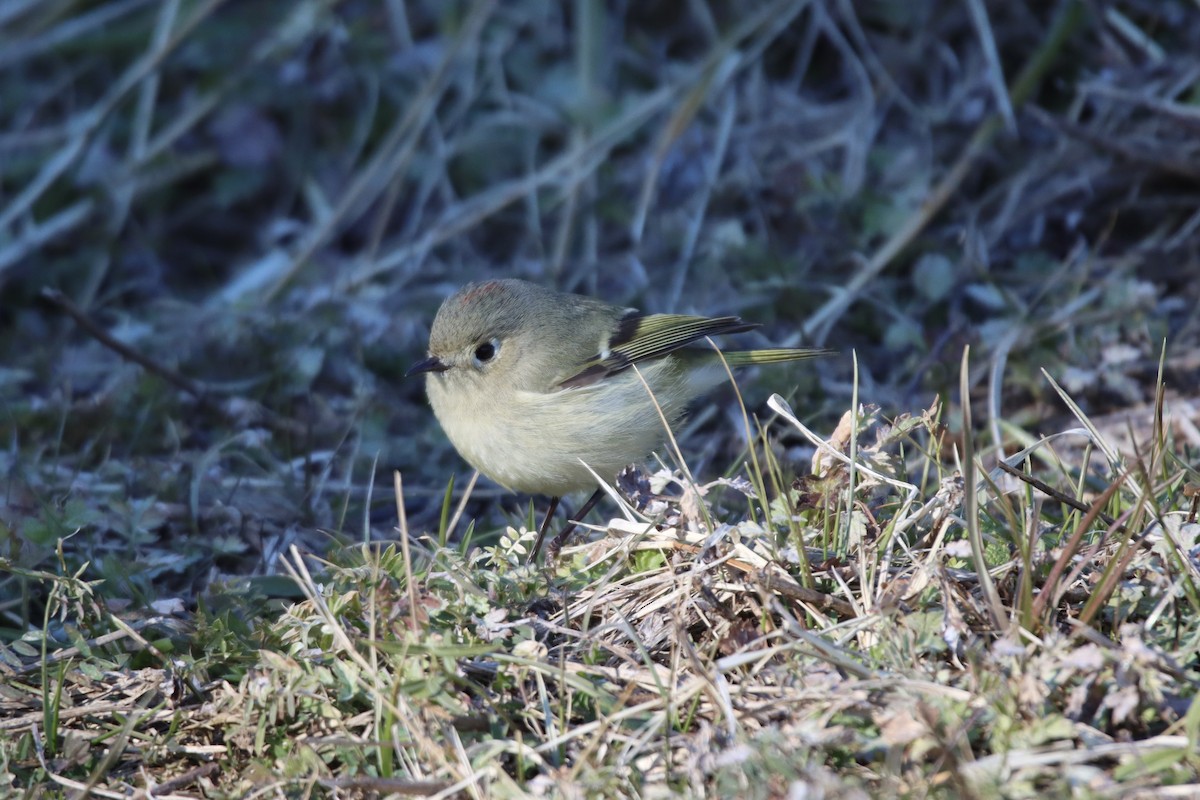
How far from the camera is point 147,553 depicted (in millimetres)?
3492

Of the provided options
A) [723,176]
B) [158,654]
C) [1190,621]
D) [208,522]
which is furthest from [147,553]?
[723,176]

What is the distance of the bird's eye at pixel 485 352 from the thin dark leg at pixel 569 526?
537 mm

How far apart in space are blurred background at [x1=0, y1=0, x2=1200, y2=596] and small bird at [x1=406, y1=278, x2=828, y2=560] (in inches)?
14.8

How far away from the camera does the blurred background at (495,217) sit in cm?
413

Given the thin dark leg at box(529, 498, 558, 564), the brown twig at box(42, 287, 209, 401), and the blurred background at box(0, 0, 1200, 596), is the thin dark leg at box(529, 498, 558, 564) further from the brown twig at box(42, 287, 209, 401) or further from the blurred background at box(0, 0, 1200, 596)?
the brown twig at box(42, 287, 209, 401)

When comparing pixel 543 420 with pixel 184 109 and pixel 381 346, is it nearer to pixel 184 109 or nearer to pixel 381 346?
pixel 381 346

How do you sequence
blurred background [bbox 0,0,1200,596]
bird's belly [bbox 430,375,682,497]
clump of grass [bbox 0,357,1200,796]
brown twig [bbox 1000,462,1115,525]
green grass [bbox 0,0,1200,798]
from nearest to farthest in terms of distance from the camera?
clump of grass [bbox 0,357,1200,796]
green grass [bbox 0,0,1200,798]
brown twig [bbox 1000,462,1115,525]
bird's belly [bbox 430,375,682,497]
blurred background [bbox 0,0,1200,596]

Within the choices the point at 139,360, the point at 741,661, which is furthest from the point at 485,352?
the point at 741,661

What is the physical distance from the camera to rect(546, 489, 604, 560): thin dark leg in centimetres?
302

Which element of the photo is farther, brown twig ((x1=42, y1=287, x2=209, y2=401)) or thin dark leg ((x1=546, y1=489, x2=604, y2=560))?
brown twig ((x1=42, y1=287, x2=209, y2=401))

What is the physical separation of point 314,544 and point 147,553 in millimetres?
466

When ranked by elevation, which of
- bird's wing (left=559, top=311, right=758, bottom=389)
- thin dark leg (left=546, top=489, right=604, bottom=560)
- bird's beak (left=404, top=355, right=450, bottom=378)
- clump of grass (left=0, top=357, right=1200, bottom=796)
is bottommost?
thin dark leg (left=546, top=489, right=604, bottom=560)

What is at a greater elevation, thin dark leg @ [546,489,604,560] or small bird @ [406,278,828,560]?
small bird @ [406,278,828,560]

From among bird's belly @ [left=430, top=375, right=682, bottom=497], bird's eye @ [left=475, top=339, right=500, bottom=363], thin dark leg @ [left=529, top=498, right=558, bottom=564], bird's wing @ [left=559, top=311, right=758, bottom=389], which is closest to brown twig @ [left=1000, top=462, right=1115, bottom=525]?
thin dark leg @ [left=529, top=498, right=558, bottom=564]
